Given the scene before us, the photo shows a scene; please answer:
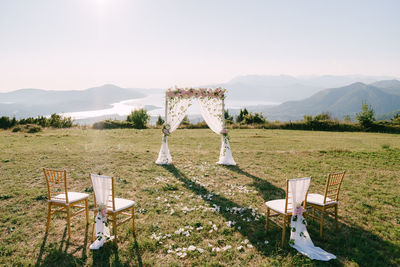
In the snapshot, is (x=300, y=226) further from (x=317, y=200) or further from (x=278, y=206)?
(x=317, y=200)

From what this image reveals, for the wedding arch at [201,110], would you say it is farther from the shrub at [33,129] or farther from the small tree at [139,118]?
the shrub at [33,129]

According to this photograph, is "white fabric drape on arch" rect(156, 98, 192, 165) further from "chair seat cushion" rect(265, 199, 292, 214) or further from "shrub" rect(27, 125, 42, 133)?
"shrub" rect(27, 125, 42, 133)

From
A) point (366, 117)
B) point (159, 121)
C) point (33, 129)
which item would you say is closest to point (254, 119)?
point (159, 121)

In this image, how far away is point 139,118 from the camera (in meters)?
37.9

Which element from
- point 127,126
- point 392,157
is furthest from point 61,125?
point 392,157

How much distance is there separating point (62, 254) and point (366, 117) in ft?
135

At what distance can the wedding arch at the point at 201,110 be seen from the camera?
534 inches

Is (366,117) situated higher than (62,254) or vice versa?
(366,117)

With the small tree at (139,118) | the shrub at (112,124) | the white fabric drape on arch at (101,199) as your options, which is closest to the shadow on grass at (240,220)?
the white fabric drape on arch at (101,199)

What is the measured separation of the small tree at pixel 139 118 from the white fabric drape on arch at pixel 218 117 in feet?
81.0

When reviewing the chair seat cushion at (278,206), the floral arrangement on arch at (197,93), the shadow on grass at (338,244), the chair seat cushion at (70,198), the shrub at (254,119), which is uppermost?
the floral arrangement on arch at (197,93)

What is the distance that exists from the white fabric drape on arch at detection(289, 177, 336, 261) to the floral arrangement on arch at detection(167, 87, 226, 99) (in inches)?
348

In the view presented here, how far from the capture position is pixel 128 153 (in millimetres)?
15867

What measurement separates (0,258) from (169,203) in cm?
432
